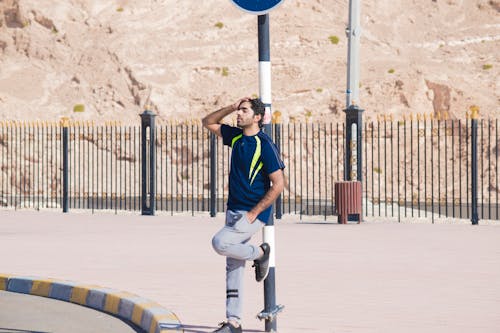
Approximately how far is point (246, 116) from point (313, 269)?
5977 millimetres

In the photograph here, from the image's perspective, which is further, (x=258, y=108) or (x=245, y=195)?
(x=258, y=108)

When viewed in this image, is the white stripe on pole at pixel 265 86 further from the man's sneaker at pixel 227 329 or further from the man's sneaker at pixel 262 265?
the man's sneaker at pixel 227 329

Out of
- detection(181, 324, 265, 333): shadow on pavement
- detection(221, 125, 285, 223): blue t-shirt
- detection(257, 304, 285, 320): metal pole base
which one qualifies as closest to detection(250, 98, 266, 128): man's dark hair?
detection(221, 125, 285, 223): blue t-shirt

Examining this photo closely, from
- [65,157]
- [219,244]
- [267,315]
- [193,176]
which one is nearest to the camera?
[219,244]

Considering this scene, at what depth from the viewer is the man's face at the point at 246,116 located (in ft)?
26.1

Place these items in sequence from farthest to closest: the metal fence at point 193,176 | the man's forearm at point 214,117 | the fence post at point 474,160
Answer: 1. the metal fence at point 193,176
2. the fence post at point 474,160
3. the man's forearm at point 214,117

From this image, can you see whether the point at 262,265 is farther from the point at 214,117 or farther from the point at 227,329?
the point at 214,117

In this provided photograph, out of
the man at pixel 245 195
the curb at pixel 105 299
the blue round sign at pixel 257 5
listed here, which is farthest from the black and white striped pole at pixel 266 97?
the curb at pixel 105 299

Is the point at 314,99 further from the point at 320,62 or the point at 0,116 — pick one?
the point at 0,116

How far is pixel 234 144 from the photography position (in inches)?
317

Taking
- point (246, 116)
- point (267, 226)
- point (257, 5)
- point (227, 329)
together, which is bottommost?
point (227, 329)

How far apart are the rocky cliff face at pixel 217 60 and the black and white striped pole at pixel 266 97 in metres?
48.2

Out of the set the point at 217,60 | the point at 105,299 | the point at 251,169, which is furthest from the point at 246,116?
the point at 217,60

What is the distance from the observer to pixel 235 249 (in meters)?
7.87
